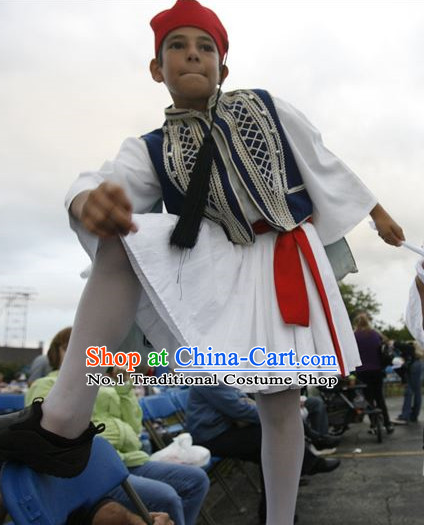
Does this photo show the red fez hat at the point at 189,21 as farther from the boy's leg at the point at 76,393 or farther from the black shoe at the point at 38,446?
the black shoe at the point at 38,446

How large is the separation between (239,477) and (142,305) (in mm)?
4189

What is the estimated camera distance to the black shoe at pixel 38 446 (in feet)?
→ 4.84

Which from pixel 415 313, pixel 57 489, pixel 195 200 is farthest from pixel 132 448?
pixel 195 200

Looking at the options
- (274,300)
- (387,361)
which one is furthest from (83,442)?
(387,361)

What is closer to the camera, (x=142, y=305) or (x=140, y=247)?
(x=140, y=247)

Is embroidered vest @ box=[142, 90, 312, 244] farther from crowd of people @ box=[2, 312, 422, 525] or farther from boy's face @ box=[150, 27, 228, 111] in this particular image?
crowd of people @ box=[2, 312, 422, 525]

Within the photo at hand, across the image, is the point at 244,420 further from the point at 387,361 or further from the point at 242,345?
the point at 387,361

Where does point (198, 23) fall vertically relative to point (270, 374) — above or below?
above

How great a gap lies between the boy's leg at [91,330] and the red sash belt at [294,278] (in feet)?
1.25

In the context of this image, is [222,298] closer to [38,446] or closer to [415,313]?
[38,446]

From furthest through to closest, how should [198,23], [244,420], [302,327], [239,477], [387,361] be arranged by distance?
[387,361]
[239,477]
[244,420]
[198,23]
[302,327]

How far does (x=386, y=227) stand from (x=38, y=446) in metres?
1.06

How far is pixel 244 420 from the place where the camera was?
4047 millimetres

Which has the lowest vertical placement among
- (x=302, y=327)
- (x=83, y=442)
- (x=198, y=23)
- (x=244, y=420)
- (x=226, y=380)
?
(x=244, y=420)
